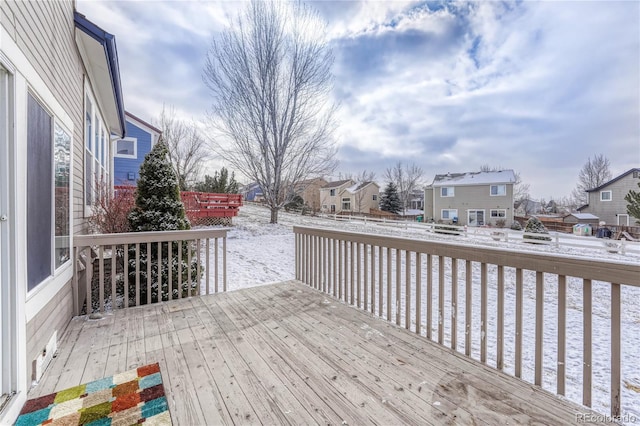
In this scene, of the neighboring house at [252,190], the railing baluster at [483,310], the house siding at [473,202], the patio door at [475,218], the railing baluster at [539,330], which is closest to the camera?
the railing baluster at [539,330]

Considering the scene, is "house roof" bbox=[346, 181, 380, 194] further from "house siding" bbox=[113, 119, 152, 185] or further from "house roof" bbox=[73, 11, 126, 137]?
"house roof" bbox=[73, 11, 126, 137]

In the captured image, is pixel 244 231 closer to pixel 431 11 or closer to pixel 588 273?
pixel 431 11

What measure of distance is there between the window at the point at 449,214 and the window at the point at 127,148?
68.1ft

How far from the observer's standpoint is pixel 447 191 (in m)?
22.5

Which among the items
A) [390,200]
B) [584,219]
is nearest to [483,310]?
[584,219]

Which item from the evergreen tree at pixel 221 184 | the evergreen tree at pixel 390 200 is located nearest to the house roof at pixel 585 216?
the evergreen tree at pixel 390 200

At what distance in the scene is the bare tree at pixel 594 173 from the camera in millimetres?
25938

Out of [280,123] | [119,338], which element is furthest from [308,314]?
[280,123]

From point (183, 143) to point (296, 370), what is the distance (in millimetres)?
17836

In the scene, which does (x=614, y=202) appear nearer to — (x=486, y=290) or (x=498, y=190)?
(x=498, y=190)

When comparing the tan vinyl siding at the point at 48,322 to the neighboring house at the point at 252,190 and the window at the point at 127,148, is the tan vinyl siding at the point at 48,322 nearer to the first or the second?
the window at the point at 127,148

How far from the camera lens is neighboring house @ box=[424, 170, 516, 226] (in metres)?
20.0

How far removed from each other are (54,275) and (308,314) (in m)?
2.22

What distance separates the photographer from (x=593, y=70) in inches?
333
